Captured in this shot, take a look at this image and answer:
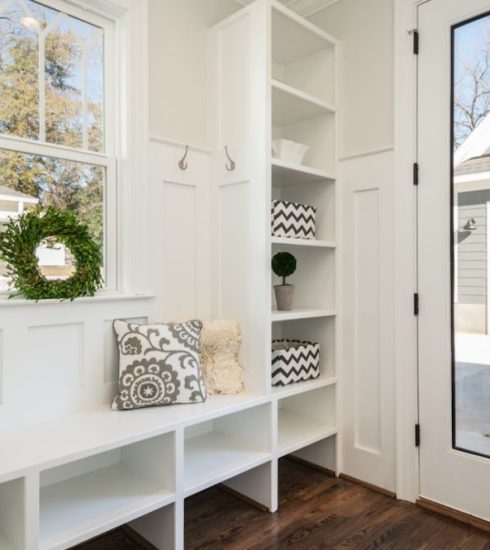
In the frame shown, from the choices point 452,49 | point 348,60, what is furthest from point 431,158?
point 348,60

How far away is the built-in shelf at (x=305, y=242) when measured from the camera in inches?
89.6

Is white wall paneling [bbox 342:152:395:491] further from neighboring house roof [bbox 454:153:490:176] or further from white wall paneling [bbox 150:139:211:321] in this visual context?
white wall paneling [bbox 150:139:211:321]

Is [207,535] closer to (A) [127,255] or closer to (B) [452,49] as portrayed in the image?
(A) [127,255]

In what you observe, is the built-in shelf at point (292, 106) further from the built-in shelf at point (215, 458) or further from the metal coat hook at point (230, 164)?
the built-in shelf at point (215, 458)

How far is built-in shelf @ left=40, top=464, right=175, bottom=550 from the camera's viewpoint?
5.17 ft

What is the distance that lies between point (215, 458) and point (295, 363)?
0.63 m

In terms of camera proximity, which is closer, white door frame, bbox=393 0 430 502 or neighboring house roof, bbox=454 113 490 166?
neighboring house roof, bbox=454 113 490 166

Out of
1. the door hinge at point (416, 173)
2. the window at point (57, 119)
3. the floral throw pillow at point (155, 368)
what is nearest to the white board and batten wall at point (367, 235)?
the door hinge at point (416, 173)

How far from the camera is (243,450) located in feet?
7.42

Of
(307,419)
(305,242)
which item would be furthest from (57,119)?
(307,419)

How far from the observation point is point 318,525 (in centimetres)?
210

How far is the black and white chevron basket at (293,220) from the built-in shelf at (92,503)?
131 cm

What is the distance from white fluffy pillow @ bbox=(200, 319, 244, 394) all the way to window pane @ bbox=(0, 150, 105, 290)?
68cm

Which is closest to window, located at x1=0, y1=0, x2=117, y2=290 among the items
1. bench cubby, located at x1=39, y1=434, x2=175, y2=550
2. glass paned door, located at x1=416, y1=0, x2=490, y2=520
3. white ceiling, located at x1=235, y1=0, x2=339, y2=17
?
bench cubby, located at x1=39, y1=434, x2=175, y2=550
